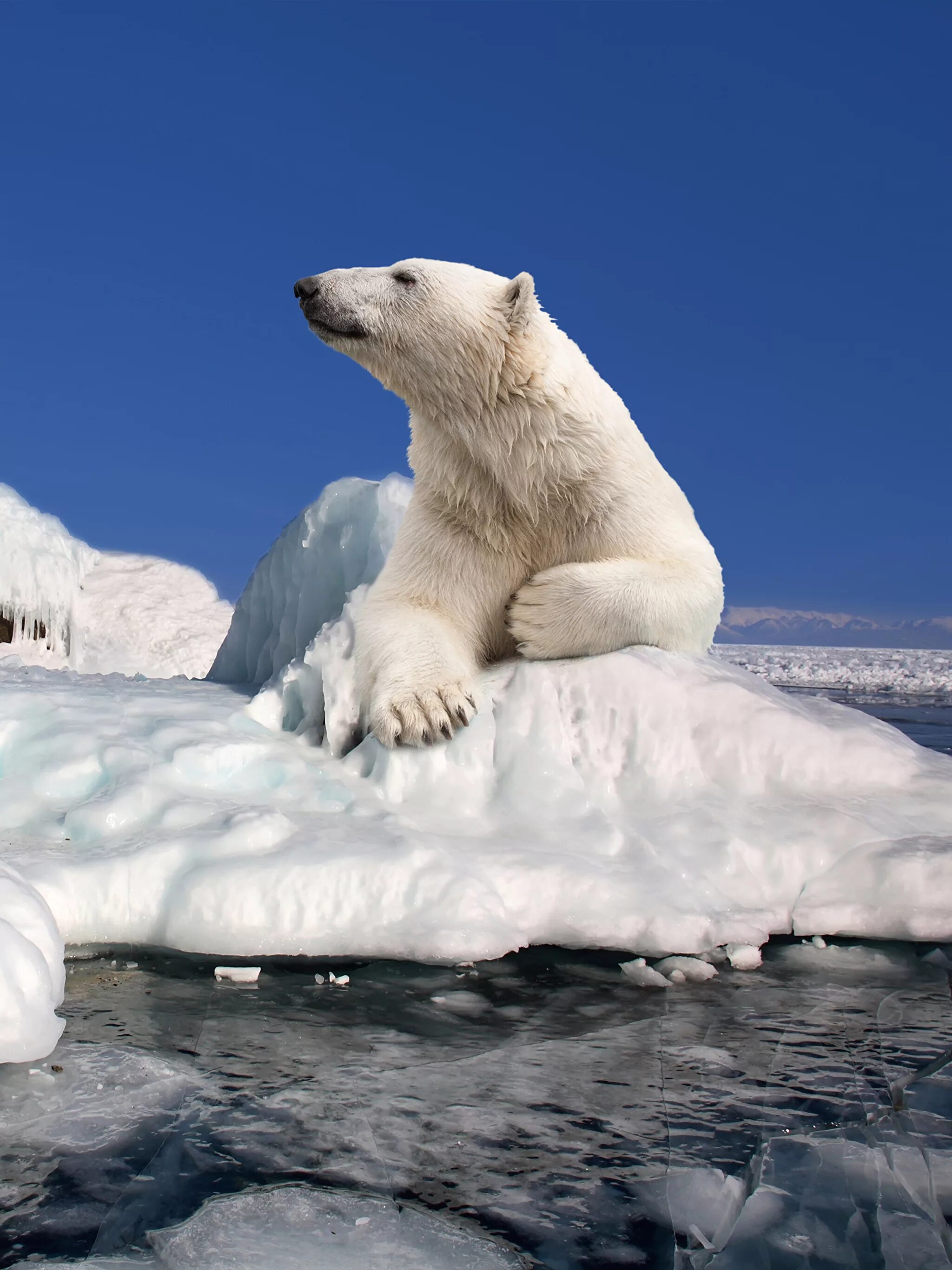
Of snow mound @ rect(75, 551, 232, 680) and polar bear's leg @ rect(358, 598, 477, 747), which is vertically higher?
snow mound @ rect(75, 551, 232, 680)

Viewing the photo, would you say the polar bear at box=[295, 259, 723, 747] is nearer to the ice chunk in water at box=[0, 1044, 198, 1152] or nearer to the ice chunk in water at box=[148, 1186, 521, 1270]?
the ice chunk in water at box=[0, 1044, 198, 1152]

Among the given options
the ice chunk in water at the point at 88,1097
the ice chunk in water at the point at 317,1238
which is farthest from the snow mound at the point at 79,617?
the ice chunk in water at the point at 317,1238

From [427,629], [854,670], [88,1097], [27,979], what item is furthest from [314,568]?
[854,670]

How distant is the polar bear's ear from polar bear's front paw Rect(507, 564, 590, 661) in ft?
2.74

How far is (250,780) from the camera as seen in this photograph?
338cm

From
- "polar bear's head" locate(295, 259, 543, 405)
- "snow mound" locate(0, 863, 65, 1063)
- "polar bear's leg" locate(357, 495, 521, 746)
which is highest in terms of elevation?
"polar bear's head" locate(295, 259, 543, 405)

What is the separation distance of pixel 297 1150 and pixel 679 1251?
2.01ft

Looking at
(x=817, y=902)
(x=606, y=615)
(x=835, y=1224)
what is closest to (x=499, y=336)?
(x=606, y=615)

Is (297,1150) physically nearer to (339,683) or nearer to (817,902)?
(817,902)

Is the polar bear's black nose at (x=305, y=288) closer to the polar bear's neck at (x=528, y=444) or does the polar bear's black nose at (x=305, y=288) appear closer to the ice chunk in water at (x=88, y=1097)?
the polar bear's neck at (x=528, y=444)

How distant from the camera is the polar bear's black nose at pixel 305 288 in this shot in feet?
11.8

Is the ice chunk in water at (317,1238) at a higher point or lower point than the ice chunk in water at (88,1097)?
lower

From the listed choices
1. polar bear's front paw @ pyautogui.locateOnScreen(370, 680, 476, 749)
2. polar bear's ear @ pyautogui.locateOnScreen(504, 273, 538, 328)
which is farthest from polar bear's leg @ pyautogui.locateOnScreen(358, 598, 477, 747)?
polar bear's ear @ pyautogui.locateOnScreen(504, 273, 538, 328)

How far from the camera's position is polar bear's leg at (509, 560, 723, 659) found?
3533 millimetres
